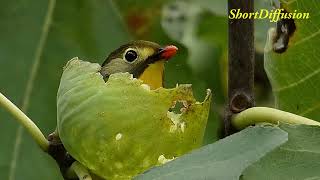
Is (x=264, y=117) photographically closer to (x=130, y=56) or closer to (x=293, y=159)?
(x=293, y=159)

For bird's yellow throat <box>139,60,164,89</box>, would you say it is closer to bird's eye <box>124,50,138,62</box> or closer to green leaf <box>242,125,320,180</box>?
bird's eye <box>124,50,138,62</box>

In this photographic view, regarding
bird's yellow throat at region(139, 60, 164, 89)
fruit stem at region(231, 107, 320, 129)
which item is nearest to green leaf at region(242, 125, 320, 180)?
fruit stem at region(231, 107, 320, 129)

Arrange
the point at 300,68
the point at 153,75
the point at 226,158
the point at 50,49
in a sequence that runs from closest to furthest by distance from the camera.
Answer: the point at 226,158 → the point at 153,75 → the point at 300,68 → the point at 50,49

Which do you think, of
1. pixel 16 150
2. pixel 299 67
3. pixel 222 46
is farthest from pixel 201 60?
pixel 299 67

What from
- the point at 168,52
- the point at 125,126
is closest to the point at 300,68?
the point at 168,52

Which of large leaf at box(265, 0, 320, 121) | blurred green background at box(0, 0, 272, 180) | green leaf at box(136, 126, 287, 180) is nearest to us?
green leaf at box(136, 126, 287, 180)

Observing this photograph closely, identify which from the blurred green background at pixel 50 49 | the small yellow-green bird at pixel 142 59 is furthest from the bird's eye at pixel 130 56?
the blurred green background at pixel 50 49

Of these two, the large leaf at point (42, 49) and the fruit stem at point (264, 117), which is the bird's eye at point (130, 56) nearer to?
the fruit stem at point (264, 117)

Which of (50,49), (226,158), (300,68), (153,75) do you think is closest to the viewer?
(226,158)
